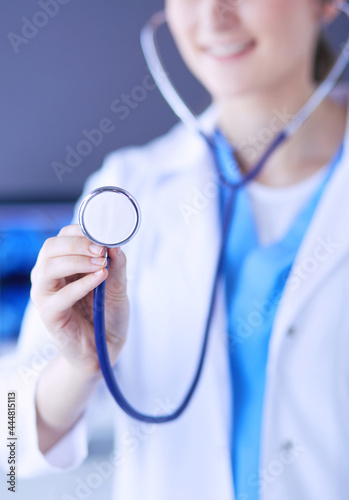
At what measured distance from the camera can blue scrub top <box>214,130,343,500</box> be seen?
67cm

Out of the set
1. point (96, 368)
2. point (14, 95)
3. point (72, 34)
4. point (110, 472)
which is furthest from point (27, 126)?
point (96, 368)

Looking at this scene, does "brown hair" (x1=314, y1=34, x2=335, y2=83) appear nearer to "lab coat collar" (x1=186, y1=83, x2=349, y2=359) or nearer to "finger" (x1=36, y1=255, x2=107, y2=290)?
"lab coat collar" (x1=186, y1=83, x2=349, y2=359)

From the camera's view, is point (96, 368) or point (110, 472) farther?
point (110, 472)

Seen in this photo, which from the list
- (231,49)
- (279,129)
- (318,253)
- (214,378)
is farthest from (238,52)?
(214,378)

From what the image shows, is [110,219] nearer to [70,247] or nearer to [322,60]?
[70,247]

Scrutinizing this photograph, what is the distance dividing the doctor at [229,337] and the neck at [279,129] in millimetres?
19

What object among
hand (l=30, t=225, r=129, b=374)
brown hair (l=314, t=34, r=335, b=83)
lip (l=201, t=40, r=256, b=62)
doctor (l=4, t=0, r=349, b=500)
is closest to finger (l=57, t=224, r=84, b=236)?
hand (l=30, t=225, r=129, b=374)

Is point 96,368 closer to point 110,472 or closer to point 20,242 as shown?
point 110,472

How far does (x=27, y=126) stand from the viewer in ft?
4.34

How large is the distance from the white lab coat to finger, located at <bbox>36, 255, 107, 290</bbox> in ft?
0.66

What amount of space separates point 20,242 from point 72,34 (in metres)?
0.51

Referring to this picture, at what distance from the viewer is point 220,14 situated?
75cm

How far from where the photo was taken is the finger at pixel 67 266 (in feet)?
1.40

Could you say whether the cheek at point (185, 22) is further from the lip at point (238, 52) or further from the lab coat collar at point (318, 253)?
the lab coat collar at point (318, 253)
